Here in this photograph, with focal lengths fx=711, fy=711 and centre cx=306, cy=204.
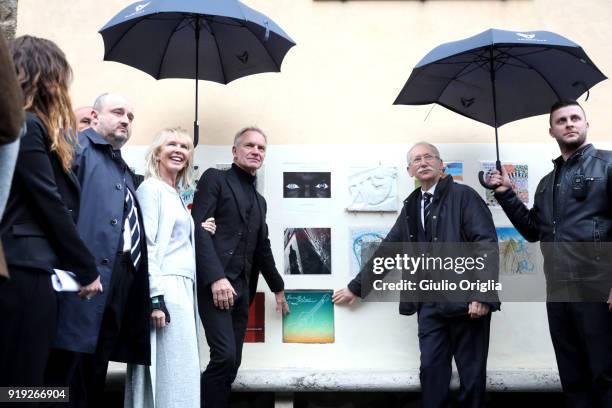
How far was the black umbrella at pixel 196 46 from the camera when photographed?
4367mm

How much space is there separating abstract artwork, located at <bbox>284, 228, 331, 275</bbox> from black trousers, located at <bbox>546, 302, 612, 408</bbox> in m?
1.54

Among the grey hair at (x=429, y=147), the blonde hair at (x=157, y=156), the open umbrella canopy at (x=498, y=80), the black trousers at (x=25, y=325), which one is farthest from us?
the grey hair at (x=429, y=147)

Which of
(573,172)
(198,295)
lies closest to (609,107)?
(573,172)

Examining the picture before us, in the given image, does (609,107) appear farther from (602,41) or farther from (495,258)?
(495,258)

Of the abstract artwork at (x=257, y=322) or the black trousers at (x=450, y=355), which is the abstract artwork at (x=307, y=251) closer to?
the abstract artwork at (x=257, y=322)

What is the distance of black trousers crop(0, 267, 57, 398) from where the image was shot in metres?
2.19

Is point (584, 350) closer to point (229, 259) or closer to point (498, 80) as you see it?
point (498, 80)

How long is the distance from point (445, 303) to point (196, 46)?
2.21 metres

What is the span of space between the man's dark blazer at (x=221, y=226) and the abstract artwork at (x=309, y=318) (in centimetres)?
52

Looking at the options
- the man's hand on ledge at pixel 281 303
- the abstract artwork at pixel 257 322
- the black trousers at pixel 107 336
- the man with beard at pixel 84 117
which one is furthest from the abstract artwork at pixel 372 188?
the black trousers at pixel 107 336

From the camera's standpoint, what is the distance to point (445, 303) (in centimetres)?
415

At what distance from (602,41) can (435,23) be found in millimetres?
1199

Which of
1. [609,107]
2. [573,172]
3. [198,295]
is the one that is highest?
[609,107]

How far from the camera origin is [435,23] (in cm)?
511
